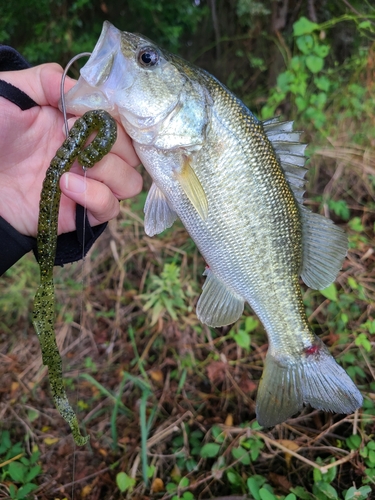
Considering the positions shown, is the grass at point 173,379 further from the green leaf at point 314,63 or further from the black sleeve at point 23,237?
the green leaf at point 314,63

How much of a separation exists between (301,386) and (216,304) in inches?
21.1

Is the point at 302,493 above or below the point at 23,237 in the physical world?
below

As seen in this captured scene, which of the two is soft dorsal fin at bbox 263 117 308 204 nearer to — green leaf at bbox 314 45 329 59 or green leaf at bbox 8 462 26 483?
green leaf at bbox 314 45 329 59

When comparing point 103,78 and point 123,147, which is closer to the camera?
point 103,78

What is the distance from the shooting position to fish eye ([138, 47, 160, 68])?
1.36m

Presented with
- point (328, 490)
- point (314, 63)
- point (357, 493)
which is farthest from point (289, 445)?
point (314, 63)

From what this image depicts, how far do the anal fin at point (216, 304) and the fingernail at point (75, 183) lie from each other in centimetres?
67

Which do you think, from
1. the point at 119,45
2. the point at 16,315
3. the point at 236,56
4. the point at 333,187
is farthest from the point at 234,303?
the point at 236,56

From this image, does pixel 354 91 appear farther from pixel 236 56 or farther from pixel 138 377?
pixel 138 377

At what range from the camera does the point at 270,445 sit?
82.9 inches

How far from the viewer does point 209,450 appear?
6.74 feet

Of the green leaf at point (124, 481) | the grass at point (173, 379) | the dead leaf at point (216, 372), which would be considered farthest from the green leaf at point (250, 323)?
the green leaf at point (124, 481)

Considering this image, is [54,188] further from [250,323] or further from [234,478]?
[234,478]

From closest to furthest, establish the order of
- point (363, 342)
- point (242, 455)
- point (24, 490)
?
point (24, 490) → point (242, 455) → point (363, 342)
